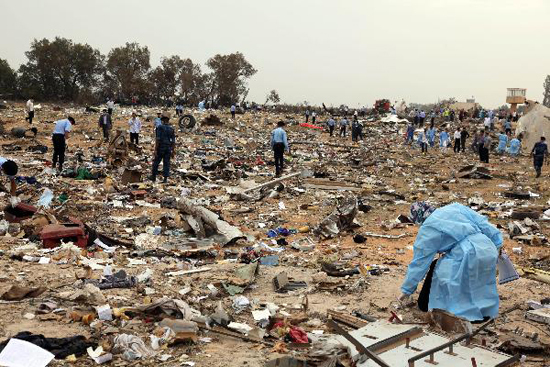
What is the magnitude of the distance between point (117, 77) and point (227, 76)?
880 centimetres

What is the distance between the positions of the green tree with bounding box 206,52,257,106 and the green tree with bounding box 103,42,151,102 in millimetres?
5410

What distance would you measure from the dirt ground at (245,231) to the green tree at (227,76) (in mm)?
25580

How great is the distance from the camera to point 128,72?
137 ft

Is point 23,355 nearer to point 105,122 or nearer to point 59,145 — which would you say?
point 59,145

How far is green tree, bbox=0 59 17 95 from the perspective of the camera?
3997 centimetres

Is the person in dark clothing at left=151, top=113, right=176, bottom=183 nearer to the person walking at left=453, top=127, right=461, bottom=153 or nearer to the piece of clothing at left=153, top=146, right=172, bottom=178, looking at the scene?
the piece of clothing at left=153, top=146, right=172, bottom=178

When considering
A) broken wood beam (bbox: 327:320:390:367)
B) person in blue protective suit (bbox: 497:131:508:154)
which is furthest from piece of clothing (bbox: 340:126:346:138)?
broken wood beam (bbox: 327:320:390:367)

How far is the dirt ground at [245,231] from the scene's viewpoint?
4.26 metres

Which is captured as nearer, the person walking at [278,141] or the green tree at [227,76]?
the person walking at [278,141]

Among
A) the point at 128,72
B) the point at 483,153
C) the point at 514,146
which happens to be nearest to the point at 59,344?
the point at 483,153

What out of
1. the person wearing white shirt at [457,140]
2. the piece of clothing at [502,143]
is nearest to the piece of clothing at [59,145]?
the person wearing white shirt at [457,140]

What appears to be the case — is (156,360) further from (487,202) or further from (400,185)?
(400,185)

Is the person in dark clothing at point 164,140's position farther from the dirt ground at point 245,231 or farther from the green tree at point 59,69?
the green tree at point 59,69

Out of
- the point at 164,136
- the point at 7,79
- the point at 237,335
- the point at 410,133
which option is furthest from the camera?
the point at 7,79
